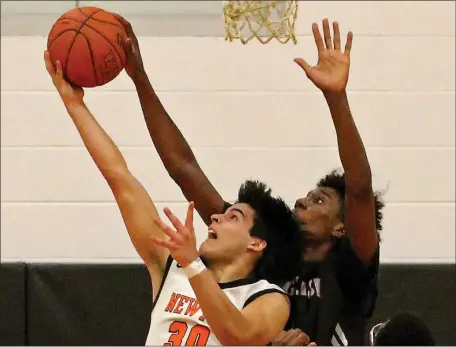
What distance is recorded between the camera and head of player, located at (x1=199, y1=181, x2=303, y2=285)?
2412 mm

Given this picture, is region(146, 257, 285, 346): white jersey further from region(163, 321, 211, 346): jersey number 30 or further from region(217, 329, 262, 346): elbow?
region(217, 329, 262, 346): elbow

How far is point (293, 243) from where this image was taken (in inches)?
101

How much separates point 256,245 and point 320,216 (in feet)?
1.09

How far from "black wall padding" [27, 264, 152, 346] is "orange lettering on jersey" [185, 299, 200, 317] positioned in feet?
4.22

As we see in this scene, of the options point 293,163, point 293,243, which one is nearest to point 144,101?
point 293,243

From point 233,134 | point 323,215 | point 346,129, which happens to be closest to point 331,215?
point 323,215

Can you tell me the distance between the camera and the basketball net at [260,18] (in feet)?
11.5

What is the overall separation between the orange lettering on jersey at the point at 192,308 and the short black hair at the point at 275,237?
0.21m

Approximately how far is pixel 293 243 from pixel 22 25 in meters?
2.11

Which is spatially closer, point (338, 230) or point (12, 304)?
point (338, 230)

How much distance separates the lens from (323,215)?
2717 mm

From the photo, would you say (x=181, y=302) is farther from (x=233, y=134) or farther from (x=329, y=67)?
(x=233, y=134)

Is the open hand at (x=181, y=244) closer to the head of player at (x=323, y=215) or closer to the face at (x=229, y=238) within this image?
the face at (x=229, y=238)

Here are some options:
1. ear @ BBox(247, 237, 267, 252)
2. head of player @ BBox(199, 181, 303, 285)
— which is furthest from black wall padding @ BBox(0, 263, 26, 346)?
ear @ BBox(247, 237, 267, 252)
